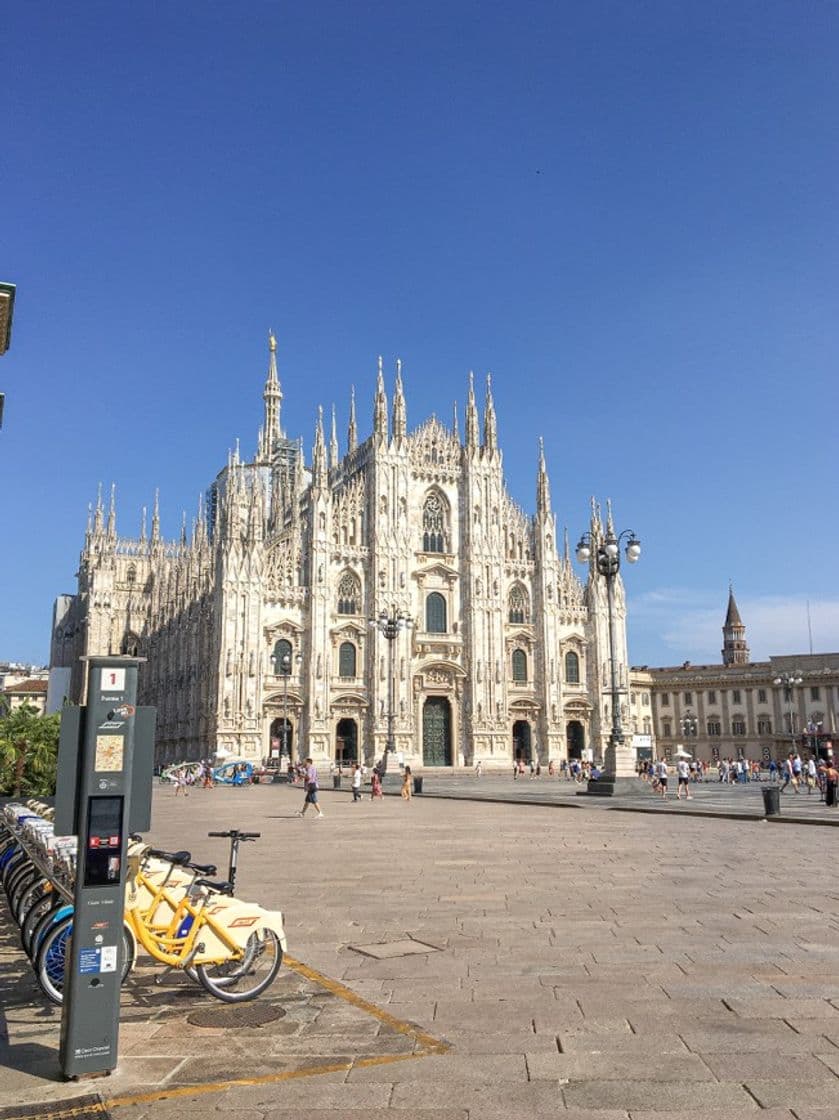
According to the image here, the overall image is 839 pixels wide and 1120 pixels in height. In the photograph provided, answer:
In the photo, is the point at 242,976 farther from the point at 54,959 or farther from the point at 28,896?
the point at 28,896

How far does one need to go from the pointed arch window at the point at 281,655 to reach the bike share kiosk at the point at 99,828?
151ft

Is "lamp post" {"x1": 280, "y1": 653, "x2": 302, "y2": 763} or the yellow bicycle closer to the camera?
the yellow bicycle

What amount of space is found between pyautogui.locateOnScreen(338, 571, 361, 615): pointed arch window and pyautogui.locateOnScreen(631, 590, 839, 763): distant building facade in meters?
36.2

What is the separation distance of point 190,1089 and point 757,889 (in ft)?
25.2

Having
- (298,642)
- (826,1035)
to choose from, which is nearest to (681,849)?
(826,1035)

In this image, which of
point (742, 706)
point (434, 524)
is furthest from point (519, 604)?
point (742, 706)

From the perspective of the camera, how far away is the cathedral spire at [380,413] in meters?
55.8

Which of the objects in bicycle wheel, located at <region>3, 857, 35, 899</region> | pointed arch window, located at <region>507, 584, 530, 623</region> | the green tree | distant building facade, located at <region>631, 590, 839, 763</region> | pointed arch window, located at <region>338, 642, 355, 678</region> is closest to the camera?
bicycle wheel, located at <region>3, 857, 35, 899</region>

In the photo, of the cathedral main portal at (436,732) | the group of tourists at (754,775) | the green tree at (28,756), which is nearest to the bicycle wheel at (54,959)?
the green tree at (28,756)

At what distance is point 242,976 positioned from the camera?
6699 millimetres

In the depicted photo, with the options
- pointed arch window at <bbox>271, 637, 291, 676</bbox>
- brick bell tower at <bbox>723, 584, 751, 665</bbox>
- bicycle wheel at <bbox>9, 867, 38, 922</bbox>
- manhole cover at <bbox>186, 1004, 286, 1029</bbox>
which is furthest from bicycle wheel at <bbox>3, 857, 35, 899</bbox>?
brick bell tower at <bbox>723, 584, 751, 665</bbox>

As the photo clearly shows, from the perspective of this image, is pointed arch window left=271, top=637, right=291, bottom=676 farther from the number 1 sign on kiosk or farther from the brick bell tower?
the brick bell tower

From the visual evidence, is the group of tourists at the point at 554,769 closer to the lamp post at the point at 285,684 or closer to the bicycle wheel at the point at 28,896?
the lamp post at the point at 285,684

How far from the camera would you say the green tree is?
1580 cm
